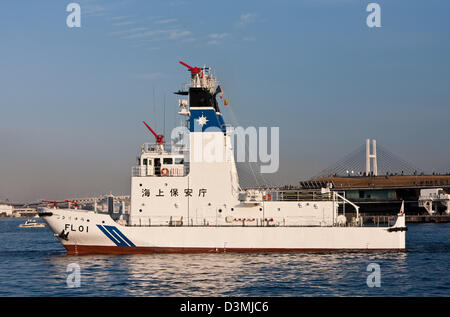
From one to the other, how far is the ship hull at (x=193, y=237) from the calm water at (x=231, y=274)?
79cm

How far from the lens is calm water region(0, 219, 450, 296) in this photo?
66.8 ft

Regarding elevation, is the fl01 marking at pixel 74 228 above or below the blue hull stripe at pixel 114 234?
above

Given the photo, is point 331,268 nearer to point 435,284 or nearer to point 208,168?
point 435,284

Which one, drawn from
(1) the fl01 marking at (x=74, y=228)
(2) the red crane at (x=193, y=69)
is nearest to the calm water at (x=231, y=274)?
(1) the fl01 marking at (x=74, y=228)

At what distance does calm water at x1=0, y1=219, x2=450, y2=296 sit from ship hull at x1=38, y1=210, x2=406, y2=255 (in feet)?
2.60

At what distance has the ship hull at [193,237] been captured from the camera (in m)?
30.2

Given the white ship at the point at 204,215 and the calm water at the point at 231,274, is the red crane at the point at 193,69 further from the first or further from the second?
the calm water at the point at 231,274

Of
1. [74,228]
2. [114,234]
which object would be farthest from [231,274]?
[74,228]

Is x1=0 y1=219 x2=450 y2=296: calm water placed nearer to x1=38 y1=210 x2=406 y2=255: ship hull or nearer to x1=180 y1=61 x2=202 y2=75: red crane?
x1=38 y1=210 x2=406 y2=255: ship hull

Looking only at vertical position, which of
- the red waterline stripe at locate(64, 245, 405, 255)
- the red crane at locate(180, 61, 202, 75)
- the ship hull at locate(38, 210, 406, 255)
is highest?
the red crane at locate(180, 61, 202, 75)

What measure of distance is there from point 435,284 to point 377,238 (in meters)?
9.05

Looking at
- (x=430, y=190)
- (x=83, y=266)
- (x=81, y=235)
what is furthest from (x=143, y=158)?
(x=430, y=190)

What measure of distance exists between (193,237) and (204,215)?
1461 millimetres

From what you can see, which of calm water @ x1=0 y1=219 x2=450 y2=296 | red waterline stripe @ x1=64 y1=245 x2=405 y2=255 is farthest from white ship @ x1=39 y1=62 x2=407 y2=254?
calm water @ x1=0 y1=219 x2=450 y2=296
